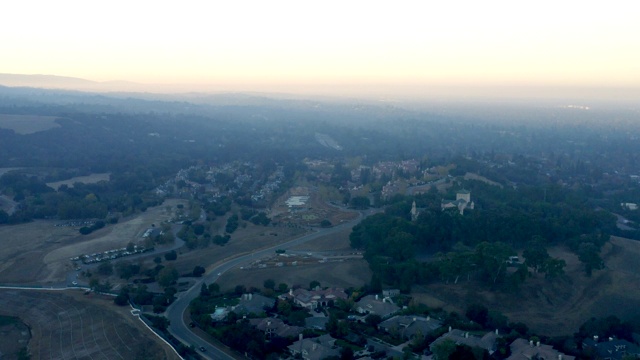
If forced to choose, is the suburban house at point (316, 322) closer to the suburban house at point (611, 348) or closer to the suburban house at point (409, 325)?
the suburban house at point (409, 325)

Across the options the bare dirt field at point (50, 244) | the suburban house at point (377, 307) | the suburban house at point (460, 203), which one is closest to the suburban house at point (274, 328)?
the suburban house at point (377, 307)

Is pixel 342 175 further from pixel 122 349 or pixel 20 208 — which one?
pixel 122 349

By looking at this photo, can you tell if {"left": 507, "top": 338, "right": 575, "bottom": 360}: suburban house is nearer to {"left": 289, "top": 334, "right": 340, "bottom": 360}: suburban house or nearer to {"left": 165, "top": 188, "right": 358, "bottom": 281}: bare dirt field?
{"left": 289, "top": 334, "right": 340, "bottom": 360}: suburban house

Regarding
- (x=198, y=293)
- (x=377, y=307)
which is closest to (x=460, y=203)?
(x=377, y=307)

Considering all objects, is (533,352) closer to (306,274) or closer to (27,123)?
(306,274)

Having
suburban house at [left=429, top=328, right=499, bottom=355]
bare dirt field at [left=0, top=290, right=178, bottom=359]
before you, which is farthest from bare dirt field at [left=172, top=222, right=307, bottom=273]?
suburban house at [left=429, top=328, right=499, bottom=355]

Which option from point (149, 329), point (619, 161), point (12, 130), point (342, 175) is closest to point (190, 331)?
point (149, 329)
